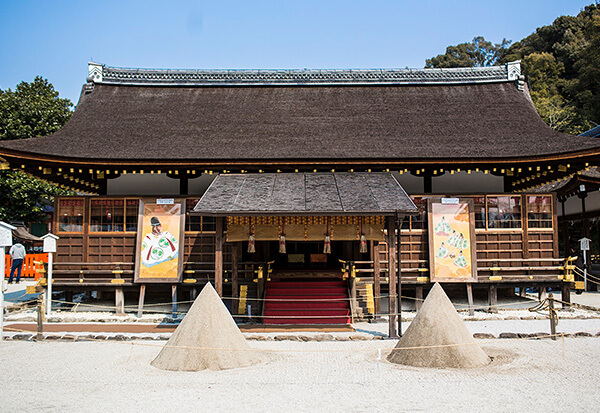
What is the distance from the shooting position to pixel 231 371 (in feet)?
24.1

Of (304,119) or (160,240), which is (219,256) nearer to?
(160,240)

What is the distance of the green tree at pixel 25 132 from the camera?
25.3m

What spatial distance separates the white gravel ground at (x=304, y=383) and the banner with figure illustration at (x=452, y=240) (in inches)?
154

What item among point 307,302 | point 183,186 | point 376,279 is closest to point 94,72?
point 183,186

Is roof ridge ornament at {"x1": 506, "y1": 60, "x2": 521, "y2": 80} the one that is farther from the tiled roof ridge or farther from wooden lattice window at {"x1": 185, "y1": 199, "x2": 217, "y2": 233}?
wooden lattice window at {"x1": 185, "y1": 199, "x2": 217, "y2": 233}

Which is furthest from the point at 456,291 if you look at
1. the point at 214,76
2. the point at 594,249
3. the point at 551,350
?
the point at 594,249

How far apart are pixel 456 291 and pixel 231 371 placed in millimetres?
8398

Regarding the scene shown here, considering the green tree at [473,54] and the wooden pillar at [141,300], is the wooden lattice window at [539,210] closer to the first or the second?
the wooden pillar at [141,300]

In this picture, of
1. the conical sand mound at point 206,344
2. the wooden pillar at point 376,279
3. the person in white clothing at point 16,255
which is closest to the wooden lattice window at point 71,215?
the conical sand mound at point 206,344

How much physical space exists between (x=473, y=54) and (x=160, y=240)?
53350 mm

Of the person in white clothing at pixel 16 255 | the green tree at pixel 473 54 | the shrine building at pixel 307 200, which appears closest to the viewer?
the shrine building at pixel 307 200

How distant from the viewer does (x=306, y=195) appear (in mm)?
11180

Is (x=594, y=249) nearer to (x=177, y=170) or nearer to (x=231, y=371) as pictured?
(x=177, y=170)

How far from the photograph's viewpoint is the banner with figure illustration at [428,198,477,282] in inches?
504
